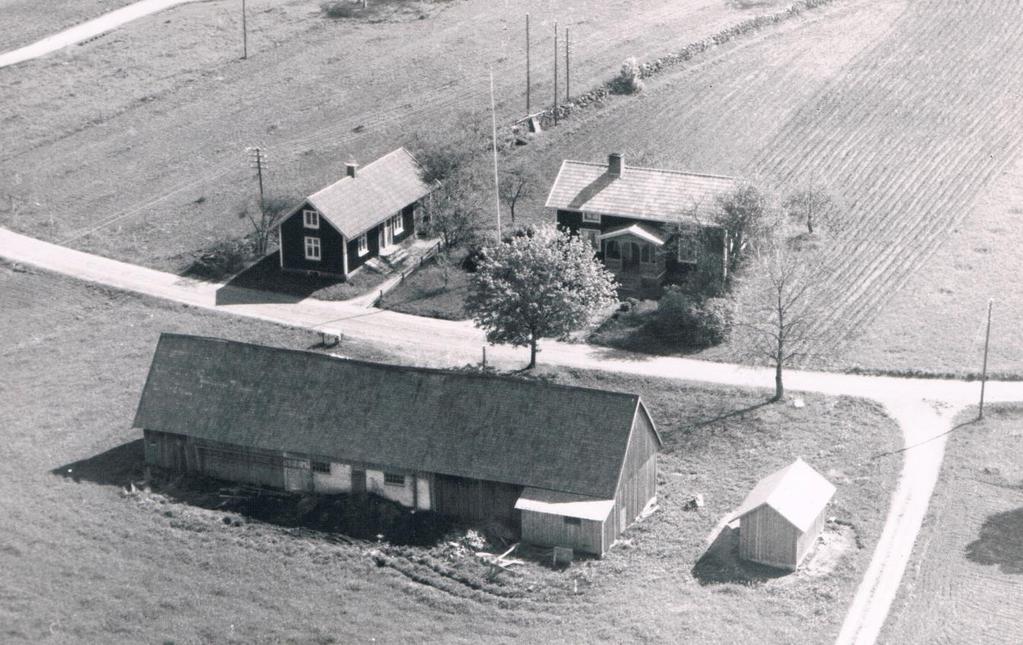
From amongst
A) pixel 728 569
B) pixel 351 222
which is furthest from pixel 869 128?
pixel 728 569

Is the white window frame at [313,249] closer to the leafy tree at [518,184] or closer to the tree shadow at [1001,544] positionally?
the leafy tree at [518,184]

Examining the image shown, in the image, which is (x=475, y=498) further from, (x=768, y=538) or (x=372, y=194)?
(x=372, y=194)

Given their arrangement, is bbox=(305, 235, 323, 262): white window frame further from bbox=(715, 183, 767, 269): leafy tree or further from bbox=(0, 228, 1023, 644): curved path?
bbox=(715, 183, 767, 269): leafy tree

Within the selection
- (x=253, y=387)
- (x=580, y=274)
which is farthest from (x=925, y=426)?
(x=253, y=387)

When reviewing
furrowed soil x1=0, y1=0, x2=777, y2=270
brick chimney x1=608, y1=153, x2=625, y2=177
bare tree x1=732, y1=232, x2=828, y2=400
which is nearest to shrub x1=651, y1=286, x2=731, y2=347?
bare tree x1=732, y1=232, x2=828, y2=400

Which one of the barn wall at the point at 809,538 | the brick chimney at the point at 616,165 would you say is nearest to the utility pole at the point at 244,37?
the brick chimney at the point at 616,165

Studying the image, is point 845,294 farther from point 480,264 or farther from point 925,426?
point 480,264
